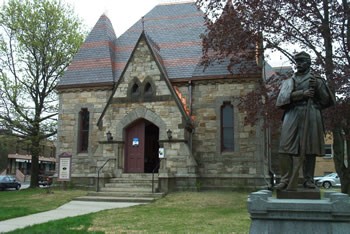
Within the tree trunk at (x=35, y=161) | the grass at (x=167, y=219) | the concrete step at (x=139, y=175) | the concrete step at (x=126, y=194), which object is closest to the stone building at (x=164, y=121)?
the concrete step at (x=139, y=175)

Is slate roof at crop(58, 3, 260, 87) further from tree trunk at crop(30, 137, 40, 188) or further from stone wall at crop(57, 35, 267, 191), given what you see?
tree trunk at crop(30, 137, 40, 188)

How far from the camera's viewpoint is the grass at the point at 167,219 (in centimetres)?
936

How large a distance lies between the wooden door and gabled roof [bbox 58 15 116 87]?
3.58 m

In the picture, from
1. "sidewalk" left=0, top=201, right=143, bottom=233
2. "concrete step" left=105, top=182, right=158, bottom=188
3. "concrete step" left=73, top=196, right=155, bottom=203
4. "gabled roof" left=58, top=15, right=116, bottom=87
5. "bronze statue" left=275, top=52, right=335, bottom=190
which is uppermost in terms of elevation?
"gabled roof" left=58, top=15, right=116, bottom=87

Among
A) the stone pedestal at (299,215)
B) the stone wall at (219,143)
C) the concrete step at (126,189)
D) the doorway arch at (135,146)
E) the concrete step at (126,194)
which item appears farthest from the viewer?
the doorway arch at (135,146)

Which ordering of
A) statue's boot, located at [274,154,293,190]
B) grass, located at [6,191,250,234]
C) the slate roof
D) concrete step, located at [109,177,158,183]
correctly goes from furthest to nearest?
the slate roof → concrete step, located at [109,177,158,183] → grass, located at [6,191,250,234] → statue's boot, located at [274,154,293,190]

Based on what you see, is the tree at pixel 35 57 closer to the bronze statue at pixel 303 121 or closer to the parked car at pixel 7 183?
the parked car at pixel 7 183

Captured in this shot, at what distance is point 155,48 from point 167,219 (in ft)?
43.2

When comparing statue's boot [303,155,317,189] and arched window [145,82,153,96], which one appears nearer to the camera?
statue's boot [303,155,317,189]

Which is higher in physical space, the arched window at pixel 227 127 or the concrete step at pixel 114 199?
the arched window at pixel 227 127

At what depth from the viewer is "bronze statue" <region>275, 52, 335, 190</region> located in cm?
656

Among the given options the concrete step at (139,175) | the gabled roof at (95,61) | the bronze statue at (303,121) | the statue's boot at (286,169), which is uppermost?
the gabled roof at (95,61)

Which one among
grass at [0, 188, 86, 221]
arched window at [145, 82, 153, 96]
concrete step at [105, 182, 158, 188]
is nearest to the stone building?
arched window at [145, 82, 153, 96]

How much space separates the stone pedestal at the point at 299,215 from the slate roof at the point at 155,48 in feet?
48.7
